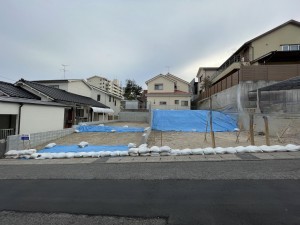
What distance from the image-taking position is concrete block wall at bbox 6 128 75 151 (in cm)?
763

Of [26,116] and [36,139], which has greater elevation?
[26,116]

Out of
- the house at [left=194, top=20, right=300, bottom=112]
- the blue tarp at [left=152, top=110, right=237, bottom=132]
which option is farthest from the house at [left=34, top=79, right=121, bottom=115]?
the house at [left=194, top=20, right=300, bottom=112]

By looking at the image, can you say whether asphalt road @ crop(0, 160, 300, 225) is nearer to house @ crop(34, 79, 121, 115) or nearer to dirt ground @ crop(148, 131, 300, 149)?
dirt ground @ crop(148, 131, 300, 149)

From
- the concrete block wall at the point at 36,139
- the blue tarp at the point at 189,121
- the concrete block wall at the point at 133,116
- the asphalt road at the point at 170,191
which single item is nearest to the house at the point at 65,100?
the concrete block wall at the point at 36,139

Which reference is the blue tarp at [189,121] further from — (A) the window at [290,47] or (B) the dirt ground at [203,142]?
(A) the window at [290,47]

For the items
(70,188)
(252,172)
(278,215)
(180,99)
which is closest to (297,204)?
(278,215)

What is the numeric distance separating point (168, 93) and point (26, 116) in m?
19.8

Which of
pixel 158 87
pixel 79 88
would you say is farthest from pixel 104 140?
pixel 158 87

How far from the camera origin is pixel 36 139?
30.8ft

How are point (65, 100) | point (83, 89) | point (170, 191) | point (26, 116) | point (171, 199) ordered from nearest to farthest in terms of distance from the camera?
point (171, 199) → point (170, 191) → point (26, 116) → point (65, 100) → point (83, 89)

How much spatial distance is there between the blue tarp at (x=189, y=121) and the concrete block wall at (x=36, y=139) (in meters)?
5.96

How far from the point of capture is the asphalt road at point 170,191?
2656 millimetres

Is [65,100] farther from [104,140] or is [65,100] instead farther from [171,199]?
[171,199]

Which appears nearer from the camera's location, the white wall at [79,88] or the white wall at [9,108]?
the white wall at [9,108]
